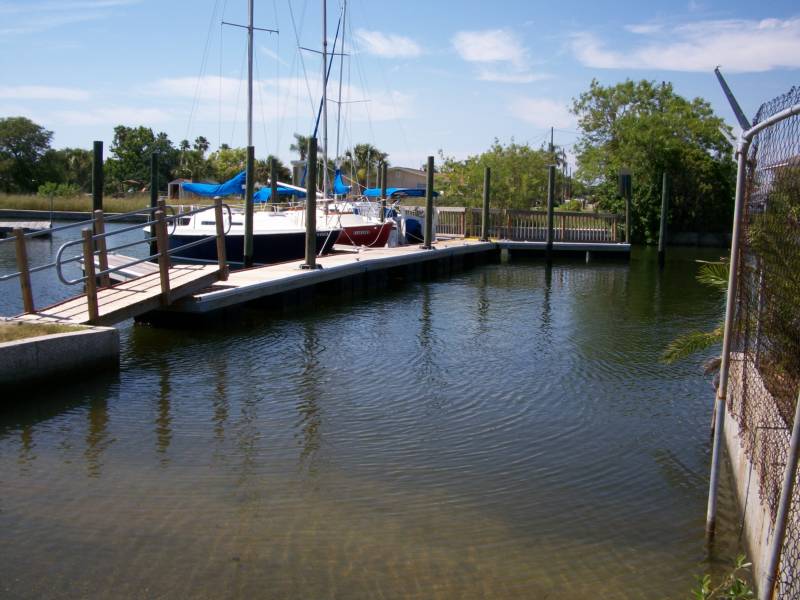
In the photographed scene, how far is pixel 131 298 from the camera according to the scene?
41.0 ft

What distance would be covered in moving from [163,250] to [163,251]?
0.08 feet

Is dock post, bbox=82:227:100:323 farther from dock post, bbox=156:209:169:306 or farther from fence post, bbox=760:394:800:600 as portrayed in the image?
fence post, bbox=760:394:800:600

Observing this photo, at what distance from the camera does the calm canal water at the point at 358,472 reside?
5672mm

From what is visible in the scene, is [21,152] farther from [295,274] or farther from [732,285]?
[732,285]

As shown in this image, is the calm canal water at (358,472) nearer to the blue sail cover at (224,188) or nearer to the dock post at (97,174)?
the dock post at (97,174)

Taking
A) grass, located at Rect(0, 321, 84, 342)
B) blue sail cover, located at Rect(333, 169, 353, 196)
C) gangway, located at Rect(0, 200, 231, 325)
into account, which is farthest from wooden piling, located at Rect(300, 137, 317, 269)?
blue sail cover, located at Rect(333, 169, 353, 196)

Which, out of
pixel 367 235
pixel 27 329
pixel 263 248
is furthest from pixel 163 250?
pixel 367 235

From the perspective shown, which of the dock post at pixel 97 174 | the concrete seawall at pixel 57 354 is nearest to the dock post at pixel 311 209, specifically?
the dock post at pixel 97 174

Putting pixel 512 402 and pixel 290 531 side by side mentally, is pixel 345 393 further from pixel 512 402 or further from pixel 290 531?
pixel 290 531

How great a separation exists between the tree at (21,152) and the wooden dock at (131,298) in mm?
65994

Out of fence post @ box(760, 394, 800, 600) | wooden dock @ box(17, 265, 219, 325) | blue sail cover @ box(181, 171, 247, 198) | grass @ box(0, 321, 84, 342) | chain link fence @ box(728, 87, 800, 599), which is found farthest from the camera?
blue sail cover @ box(181, 171, 247, 198)

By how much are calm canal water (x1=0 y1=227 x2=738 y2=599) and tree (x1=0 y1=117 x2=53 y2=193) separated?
67.1 m

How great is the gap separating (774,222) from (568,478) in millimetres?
3146

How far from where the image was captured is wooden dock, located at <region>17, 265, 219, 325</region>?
448 inches
